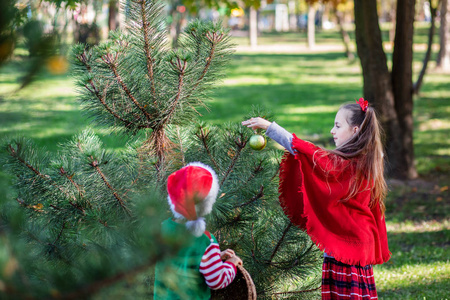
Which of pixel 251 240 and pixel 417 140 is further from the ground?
pixel 251 240

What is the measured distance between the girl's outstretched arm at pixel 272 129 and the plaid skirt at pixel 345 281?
730 mm

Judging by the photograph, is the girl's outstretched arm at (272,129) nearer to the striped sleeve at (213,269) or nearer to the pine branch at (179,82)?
the pine branch at (179,82)

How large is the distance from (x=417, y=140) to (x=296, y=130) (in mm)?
2529

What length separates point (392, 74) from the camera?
7.09 meters

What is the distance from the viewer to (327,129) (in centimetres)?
1079

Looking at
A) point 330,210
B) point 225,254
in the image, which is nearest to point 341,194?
point 330,210

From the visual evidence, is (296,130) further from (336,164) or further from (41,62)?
(41,62)

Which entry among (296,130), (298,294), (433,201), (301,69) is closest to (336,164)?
(298,294)

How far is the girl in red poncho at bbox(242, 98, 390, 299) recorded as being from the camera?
2.59 meters

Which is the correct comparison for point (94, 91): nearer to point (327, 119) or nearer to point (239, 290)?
point (239, 290)

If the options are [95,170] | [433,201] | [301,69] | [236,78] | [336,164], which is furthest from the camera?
[301,69]

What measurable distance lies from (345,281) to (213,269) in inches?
36.3

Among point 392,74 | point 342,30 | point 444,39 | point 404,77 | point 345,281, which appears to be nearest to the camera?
point 345,281

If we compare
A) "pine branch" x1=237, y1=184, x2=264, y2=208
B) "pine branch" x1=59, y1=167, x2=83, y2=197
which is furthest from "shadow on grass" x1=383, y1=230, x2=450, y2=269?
"pine branch" x1=59, y1=167, x2=83, y2=197
